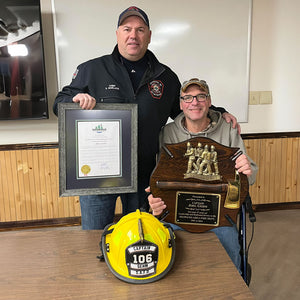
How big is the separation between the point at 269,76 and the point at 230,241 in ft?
7.20

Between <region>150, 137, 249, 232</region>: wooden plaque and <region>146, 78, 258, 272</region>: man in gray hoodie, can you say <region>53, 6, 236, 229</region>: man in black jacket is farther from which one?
<region>150, 137, 249, 232</region>: wooden plaque

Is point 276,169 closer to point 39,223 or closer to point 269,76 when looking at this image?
point 269,76

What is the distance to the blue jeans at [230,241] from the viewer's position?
4.91 ft

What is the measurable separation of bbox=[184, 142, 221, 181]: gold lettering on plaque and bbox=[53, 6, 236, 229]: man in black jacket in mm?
373

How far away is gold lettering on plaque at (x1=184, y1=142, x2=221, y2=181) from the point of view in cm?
A: 139

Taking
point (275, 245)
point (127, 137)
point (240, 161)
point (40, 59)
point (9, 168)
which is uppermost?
point (40, 59)

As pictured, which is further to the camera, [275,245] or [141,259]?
[275,245]

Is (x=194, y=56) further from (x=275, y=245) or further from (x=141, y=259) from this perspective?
(x=141, y=259)

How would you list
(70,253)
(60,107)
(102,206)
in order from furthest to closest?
1. (102,206)
2. (60,107)
3. (70,253)

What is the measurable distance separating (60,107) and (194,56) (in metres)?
1.92

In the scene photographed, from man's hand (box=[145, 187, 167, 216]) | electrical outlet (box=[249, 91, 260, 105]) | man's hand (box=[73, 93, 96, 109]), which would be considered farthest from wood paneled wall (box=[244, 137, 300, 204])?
man's hand (box=[73, 93, 96, 109])

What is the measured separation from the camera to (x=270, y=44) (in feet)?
10.1

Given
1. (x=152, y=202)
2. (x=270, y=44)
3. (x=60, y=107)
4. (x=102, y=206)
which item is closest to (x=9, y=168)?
(x=102, y=206)

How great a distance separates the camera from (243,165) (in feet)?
4.56
